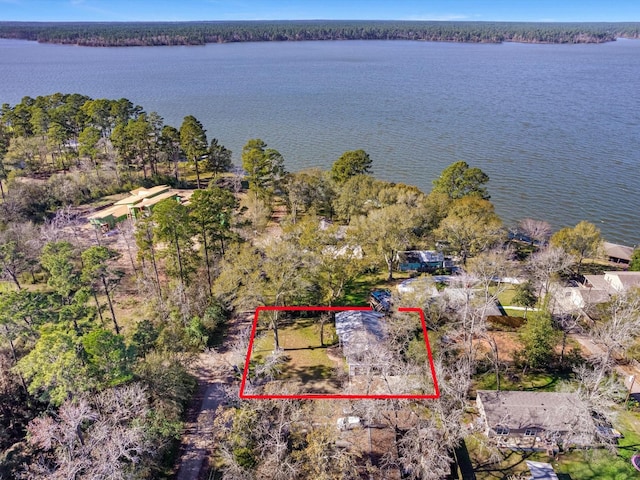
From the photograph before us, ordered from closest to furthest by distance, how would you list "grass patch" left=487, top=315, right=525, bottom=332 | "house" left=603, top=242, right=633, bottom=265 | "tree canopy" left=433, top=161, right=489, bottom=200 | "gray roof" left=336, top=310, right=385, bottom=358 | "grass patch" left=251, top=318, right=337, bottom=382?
1. "gray roof" left=336, top=310, right=385, bottom=358
2. "grass patch" left=251, top=318, right=337, bottom=382
3. "grass patch" left=487, top=315, right=525, bottom=332
4. "house" left=603, top=242, right=633, bottom=265
5. "tree canopy" left=433, top=161, right=489, bottom=200

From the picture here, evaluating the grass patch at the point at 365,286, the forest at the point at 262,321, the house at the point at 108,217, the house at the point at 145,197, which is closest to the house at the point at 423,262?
the forest at the point at 262,321

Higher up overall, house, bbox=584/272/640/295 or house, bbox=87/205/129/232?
house, bbox=87/205/129/232

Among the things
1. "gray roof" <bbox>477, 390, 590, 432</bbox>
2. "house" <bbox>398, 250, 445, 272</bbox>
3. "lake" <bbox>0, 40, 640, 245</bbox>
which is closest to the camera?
"gray roof" <bbox>477, 390, 590, 432</bbox>

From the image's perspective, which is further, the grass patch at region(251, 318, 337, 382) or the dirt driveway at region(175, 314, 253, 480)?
the grass patch at region(251, 318, 337, 382)

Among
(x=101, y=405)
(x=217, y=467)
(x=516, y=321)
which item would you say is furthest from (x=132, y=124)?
(x=516, y=321)

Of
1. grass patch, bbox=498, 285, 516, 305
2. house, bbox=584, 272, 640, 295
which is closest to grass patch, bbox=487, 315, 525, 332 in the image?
grass patch, bbox=498, 285, 516, 305

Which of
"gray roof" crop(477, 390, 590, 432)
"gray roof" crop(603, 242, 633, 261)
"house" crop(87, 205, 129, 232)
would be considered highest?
"house" crop(87, 205, 129, 232)

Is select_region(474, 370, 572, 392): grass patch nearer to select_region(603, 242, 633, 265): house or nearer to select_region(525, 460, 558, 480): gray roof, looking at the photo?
select_region(525, 460, 558, 480): gray roof
